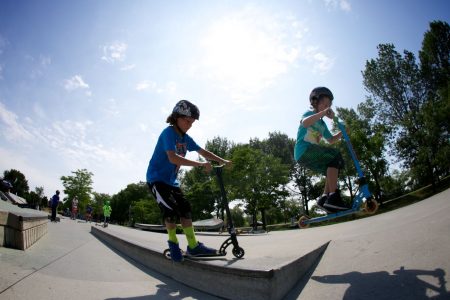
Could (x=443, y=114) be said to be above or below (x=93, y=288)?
above

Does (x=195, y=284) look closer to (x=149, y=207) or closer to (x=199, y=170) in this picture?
(x=199, y=170)

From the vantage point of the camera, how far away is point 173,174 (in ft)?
12.0

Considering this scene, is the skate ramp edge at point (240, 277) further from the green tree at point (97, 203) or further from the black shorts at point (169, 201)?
the green tree at point (97, 203)

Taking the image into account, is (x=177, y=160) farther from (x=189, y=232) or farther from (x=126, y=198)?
(x=126, y=198)

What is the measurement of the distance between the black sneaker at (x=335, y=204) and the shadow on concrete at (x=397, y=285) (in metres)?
1.43

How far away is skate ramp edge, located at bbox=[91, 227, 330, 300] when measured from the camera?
6.86 feet

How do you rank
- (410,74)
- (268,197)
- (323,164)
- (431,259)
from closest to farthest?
(431,259) < (323,164) < (410,74) < (268,197)

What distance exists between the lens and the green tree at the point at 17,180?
8206cm

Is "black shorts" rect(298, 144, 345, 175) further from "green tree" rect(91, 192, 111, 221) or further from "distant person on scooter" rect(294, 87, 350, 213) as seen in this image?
"green tree" rect(91, 192, 111, 221)

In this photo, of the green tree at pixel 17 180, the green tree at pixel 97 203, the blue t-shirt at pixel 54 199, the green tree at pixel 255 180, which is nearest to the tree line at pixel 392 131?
the green tree at pixel 255 180

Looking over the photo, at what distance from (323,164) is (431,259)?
2043mm

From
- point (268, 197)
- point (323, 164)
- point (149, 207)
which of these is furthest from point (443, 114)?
point (149, 207)

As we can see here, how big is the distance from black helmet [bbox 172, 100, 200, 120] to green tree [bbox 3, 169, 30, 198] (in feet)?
332

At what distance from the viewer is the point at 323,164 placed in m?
4.23
